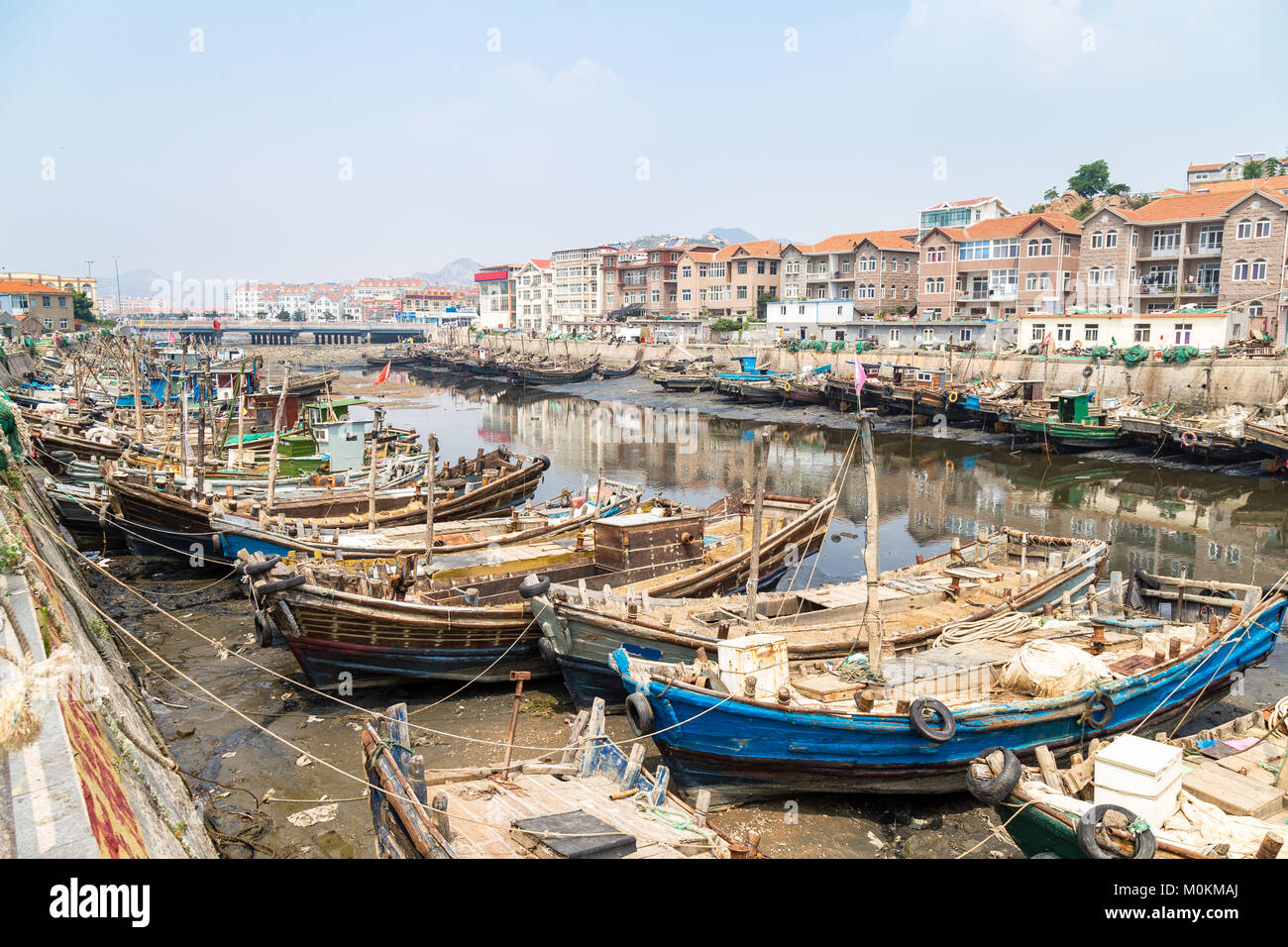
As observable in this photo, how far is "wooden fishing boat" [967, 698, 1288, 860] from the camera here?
7.38 meters

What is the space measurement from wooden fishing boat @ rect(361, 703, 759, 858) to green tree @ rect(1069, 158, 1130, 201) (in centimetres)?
8355

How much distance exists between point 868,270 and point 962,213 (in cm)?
852

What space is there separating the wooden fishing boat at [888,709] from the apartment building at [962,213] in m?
62.7

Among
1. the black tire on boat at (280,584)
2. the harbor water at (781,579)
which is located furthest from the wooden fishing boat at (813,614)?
the black tire on boat at (280,584)

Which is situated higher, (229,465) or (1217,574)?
(229,465)

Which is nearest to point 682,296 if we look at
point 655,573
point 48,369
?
point 48,369

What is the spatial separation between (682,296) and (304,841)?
272ft

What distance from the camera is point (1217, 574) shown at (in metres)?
21.2

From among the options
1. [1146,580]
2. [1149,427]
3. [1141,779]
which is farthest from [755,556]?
[1149,427]

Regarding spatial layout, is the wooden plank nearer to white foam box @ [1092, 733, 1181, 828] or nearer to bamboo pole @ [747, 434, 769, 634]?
white foam box @ [1092, 733, 1181, 828]

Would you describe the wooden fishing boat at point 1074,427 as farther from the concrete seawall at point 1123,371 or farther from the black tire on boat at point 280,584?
the black tire on boat at point 280,584

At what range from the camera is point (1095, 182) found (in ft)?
252

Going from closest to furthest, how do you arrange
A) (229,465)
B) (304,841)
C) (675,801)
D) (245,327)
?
(675,801) < (304,841) < (229,465) < (245,327)
